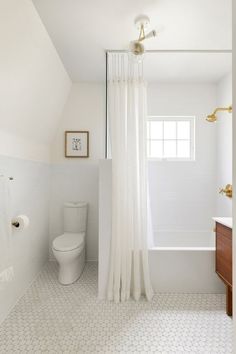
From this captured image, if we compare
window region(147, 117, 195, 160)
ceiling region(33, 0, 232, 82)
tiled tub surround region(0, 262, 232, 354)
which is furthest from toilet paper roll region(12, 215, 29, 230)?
window region(147, 117, 195, 160)

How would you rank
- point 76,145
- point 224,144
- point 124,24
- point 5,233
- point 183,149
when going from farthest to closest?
1. point 183,149
2. point 76,145
3. point 224,144
4. point 124,24
5. point 5,233

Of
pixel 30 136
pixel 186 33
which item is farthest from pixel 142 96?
pixel 30 136

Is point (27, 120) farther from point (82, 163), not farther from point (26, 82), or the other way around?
point (82, 163)

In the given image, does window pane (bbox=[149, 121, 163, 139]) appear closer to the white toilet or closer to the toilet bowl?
the white toilet

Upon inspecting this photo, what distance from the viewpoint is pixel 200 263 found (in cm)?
225

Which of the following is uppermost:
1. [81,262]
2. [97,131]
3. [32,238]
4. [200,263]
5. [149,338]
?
[97,131]

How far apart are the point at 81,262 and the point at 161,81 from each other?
258 centimetres

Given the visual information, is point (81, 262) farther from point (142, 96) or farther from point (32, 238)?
point (142, 96)

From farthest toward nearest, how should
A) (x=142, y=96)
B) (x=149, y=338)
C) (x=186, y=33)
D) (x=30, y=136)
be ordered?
(x=30, y=136) → (x=142, y=96) → (x=186, y=33) → (x=149, y=338)

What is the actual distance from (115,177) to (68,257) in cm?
98

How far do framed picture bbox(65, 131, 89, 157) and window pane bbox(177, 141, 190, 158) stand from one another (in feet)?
4.34

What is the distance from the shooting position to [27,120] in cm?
227

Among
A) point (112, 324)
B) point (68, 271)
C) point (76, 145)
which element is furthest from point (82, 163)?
point (112, 324)

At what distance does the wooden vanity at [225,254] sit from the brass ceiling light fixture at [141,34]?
169cm
